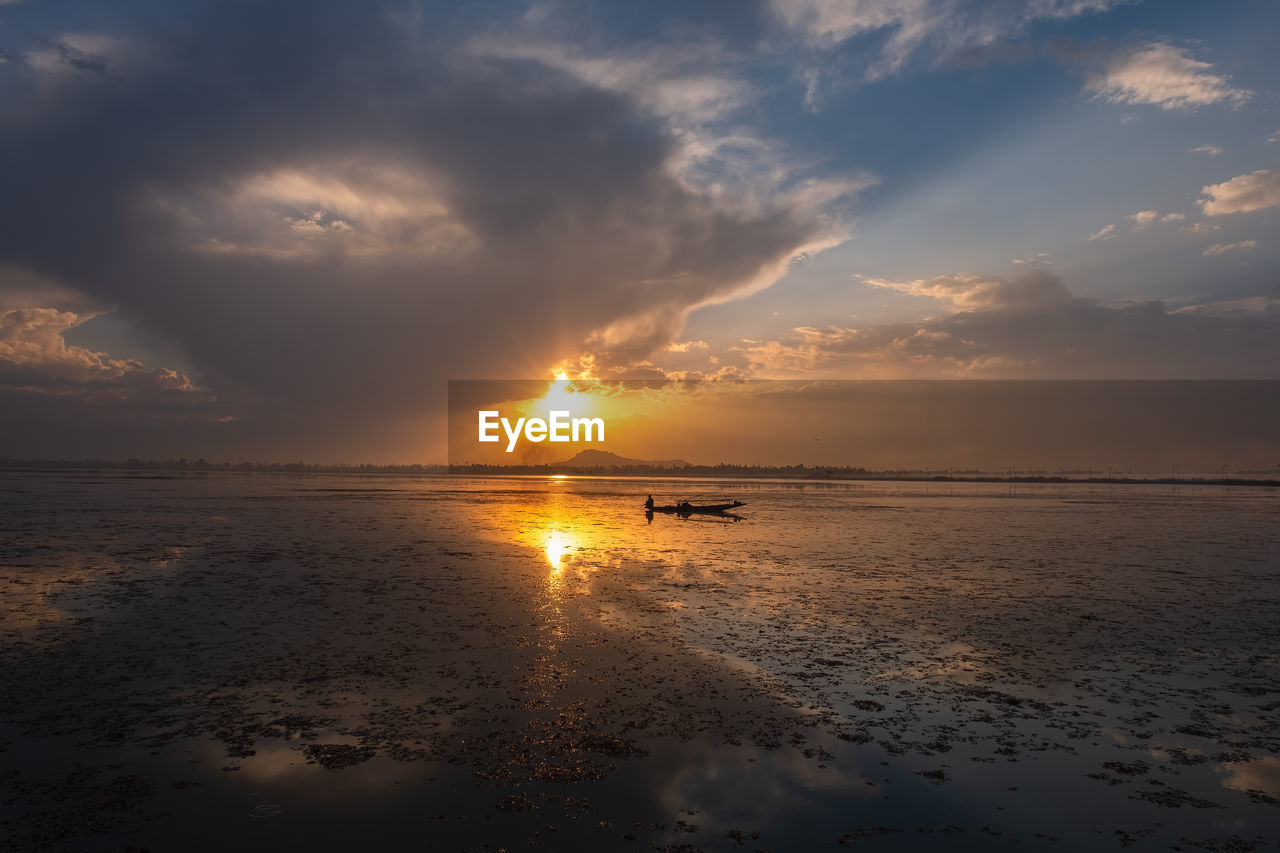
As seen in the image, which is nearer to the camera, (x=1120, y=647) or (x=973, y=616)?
(x=1120, y=647)

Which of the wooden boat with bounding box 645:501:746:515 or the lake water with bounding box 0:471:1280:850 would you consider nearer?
the lake water with bounding box 0:471:1280:850

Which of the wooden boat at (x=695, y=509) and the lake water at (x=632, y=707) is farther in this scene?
the wooden boat at (x=695, y=509)

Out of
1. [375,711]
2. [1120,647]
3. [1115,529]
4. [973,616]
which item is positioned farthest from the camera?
[1115,529]

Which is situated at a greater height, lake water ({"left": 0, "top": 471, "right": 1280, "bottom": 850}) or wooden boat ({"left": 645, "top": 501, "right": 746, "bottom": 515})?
lake water ({"left": 0, "top": 471, "right": 1280, "bottom": 850})

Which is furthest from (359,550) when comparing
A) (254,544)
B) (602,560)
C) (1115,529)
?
(1115,529)

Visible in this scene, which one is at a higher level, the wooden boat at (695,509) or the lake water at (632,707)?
the lake water at (632,707)

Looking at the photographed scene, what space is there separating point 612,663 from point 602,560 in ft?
53.0

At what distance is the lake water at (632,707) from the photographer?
8.25 meters

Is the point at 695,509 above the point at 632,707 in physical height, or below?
below

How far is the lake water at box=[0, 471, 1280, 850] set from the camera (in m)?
8.25

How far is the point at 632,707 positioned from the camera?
12.1 metres

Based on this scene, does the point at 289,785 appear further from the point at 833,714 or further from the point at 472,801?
the point at 833,714

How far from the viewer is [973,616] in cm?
1986

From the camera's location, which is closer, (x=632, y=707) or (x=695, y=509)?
(x=632, y=707)
